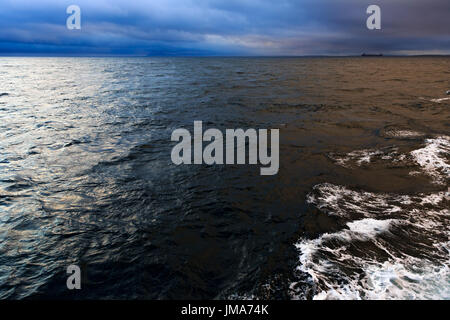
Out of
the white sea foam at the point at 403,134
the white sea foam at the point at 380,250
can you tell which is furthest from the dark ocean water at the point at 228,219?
the white sea foam at the point at 403,134

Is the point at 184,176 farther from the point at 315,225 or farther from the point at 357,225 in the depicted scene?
the point at 357,225

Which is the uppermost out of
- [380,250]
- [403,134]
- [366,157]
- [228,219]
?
[403,134]

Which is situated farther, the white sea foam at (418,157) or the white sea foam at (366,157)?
the white sea foam at (366,157)

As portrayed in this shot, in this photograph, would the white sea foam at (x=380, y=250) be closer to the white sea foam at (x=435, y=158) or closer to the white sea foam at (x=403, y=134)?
the white sea foam at (x=435, y=158)

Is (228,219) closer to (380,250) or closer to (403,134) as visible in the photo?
(380,250)

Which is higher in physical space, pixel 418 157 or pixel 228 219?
pixel 418 157

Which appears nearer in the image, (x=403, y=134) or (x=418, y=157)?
(x=418, y=157)

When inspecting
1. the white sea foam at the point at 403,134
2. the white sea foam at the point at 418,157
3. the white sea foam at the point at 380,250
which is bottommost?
the white sea foam at the point at 380,250

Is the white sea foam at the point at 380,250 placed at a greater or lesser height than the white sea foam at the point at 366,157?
lesser

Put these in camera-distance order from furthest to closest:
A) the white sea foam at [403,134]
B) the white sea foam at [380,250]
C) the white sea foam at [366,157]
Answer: the white sea foam at [403,134], the white sea foam at [366,157], the white sea foam at [380,250]

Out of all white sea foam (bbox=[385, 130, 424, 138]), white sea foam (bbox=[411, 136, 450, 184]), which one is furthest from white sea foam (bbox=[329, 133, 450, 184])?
white sea foam (bbox=[385, 130, 424, 138])

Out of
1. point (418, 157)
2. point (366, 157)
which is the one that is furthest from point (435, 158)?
point (366, 157)

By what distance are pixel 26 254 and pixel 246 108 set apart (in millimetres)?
13224

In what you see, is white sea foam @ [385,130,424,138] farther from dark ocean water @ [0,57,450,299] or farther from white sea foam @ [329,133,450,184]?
white sea foam @ [329,133,450,184]
